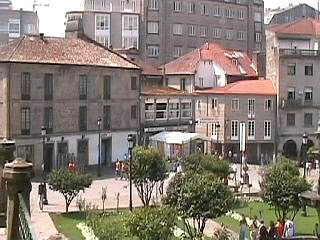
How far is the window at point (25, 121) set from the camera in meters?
42.5

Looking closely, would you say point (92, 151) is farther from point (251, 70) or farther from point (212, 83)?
point (251, 70)

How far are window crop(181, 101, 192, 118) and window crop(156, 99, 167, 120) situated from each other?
1.82 meters

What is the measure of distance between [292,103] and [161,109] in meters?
11.0

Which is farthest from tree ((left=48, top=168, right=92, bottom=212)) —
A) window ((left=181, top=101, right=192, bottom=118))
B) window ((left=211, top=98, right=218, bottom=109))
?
window ((left=211, top=98, right=218, bottom=109))

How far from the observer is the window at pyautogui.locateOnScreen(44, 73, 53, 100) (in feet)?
144

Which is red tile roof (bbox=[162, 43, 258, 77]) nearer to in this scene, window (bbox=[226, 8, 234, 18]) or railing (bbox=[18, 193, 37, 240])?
window (bbox=[226, 8, 234, 18])

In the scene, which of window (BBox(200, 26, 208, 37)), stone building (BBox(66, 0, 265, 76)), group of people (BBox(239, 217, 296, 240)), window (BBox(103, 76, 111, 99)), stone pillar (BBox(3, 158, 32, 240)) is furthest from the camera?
window (BBox(200, 26, 208, 37))

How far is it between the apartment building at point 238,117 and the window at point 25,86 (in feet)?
59.1

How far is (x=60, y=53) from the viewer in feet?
150

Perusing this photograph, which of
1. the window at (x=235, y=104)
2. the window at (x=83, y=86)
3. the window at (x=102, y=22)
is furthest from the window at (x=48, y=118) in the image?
the window at (x=102, y=22)

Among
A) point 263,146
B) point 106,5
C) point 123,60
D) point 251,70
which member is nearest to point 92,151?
point 123,60

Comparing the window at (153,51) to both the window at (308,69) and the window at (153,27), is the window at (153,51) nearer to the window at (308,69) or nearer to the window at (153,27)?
the window at (153,27)

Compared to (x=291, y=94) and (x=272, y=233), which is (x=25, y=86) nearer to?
(x=291, y=94)

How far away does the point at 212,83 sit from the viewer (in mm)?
61562
